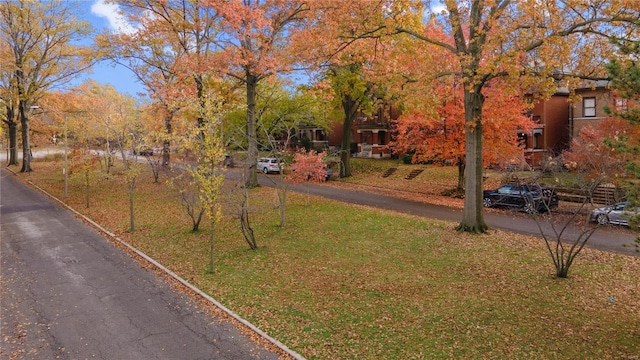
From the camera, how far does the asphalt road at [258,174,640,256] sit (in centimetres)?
1512

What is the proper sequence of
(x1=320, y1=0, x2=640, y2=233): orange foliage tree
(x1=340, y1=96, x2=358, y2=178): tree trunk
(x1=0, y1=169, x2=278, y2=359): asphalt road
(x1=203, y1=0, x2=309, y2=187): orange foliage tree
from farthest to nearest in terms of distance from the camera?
1. (x1=340, y1=96, x2=358, y2=178): tree trunk
2. (x1=203, y1=0, x2=309, y2=187): orange foliage tree
3. (x1=320, y1=0, x2=640, y2=233): orange foliage tree
4. (x1=0, y1=169, x2=278, y2=359): asphalt road

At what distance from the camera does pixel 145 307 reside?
9.61 meters

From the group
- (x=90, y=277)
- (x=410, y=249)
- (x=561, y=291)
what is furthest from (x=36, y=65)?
(x=561, y=291)

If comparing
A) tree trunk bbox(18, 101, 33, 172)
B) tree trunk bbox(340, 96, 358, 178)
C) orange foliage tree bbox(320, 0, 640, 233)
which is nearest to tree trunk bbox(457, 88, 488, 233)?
orange foliage tree bbox(320, 0, 640, 233)

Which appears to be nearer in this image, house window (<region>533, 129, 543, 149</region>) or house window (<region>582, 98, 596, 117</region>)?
house window (<region>582, 98, 596, 117</region>)

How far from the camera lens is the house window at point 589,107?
32.7 metres

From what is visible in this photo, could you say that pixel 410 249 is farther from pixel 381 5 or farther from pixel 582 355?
pixel 381 5

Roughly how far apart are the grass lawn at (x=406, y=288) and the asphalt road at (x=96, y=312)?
0.85 metres

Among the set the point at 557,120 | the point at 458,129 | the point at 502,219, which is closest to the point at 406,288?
the point at 502,219

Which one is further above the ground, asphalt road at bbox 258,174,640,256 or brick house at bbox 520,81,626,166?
brick house at bbox 520,81,626,166

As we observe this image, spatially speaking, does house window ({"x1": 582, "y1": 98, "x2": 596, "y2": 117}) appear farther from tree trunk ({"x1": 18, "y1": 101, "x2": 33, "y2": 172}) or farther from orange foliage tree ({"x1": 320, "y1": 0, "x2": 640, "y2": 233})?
tree trunk ({"x1": 18, "y1": 101, "x2": 33, "y2": 172})

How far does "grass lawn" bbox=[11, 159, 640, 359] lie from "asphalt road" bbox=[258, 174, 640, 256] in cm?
197

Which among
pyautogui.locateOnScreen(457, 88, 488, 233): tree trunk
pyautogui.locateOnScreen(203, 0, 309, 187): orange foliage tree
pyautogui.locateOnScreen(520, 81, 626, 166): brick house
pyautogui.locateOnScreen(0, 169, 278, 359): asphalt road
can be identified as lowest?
pyautogui.locateOnScreen(0, 169, 278, 359): asphalt road

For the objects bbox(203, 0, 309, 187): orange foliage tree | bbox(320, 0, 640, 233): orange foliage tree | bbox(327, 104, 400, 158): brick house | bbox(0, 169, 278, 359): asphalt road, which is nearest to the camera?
bbox(0, 169, 278, 359): asphalt road
